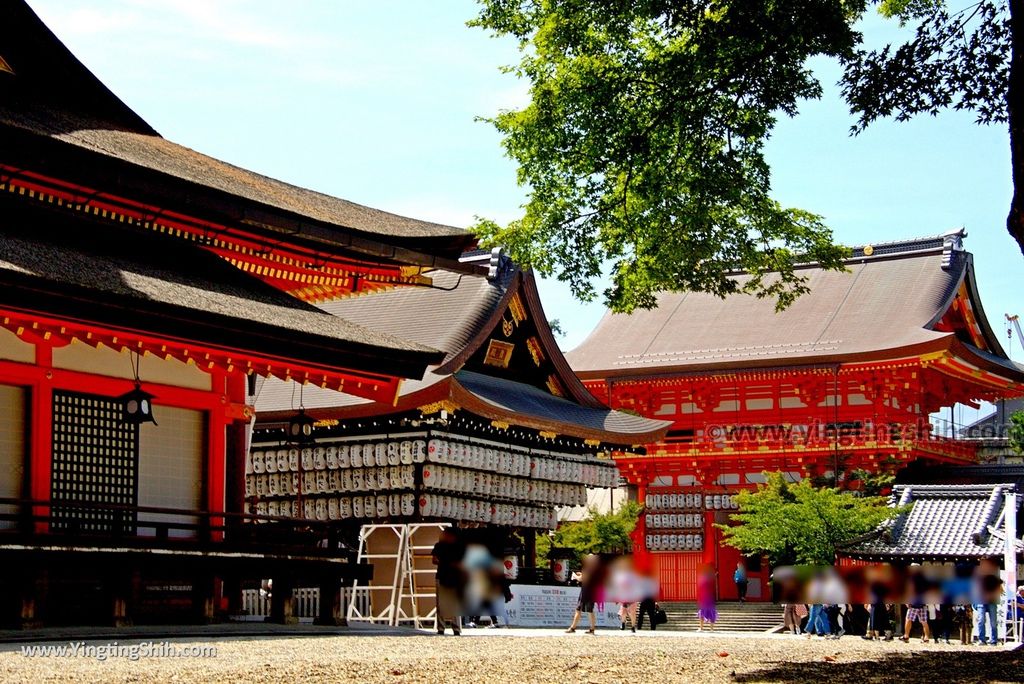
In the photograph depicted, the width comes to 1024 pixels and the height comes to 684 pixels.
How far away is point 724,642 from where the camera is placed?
19.7 m

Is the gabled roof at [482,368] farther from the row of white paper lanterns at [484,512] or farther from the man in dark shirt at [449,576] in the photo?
the man in dark shirt at [449,576]

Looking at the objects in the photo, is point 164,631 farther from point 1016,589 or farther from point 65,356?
point 1016,589

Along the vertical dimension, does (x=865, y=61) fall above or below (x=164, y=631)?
above

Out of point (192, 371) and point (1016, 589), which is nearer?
point (192, 371)

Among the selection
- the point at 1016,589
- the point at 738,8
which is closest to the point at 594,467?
the point at 1016,589

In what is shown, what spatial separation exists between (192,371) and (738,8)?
10239 mm

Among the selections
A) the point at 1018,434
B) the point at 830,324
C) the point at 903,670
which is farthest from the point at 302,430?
the point at 1018,434

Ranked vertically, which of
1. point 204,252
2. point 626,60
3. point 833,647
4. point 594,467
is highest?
point 626,60

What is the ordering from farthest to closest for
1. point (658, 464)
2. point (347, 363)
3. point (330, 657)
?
point (658, 464) < point (347, 363) < point (330, 657)

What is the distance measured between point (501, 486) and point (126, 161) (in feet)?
44.5

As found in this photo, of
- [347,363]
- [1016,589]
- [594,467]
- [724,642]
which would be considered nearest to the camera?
[724,642]

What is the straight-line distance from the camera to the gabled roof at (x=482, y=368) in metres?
29.4

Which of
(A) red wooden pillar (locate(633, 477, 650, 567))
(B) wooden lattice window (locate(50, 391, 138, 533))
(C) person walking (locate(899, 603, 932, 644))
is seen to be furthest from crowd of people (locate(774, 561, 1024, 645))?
(A) red wooden pillar (locate(633, 477, 650, 567))

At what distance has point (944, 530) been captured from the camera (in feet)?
110
